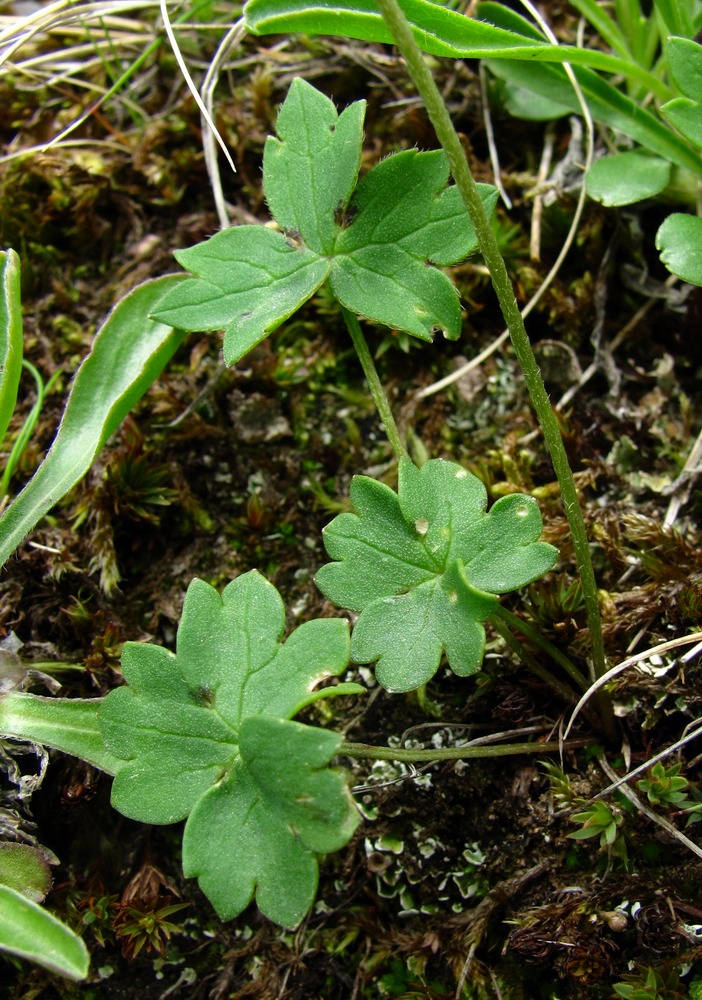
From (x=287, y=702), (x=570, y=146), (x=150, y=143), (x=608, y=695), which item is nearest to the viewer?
(x=287, y=702)

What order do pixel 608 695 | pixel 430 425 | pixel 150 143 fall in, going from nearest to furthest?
pixel 608 695 → pixel 430 425 → pixel 150 143

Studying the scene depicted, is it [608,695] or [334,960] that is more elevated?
[608,695]

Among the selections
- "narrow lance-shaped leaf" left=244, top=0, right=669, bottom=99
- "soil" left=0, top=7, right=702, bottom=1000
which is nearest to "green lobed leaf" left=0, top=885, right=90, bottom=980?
"soil" left=0, top=7, right=702, bottom=1000

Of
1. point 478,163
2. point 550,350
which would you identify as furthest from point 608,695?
point 478,163

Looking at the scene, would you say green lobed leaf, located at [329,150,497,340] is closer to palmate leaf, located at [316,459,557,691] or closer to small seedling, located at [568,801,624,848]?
palmate leaf, located at [316,459,557,691]

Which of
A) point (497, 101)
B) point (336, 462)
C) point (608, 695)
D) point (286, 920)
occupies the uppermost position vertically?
point (497, 101)

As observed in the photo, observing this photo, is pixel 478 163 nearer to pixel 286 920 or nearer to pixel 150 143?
pixel 150 143
